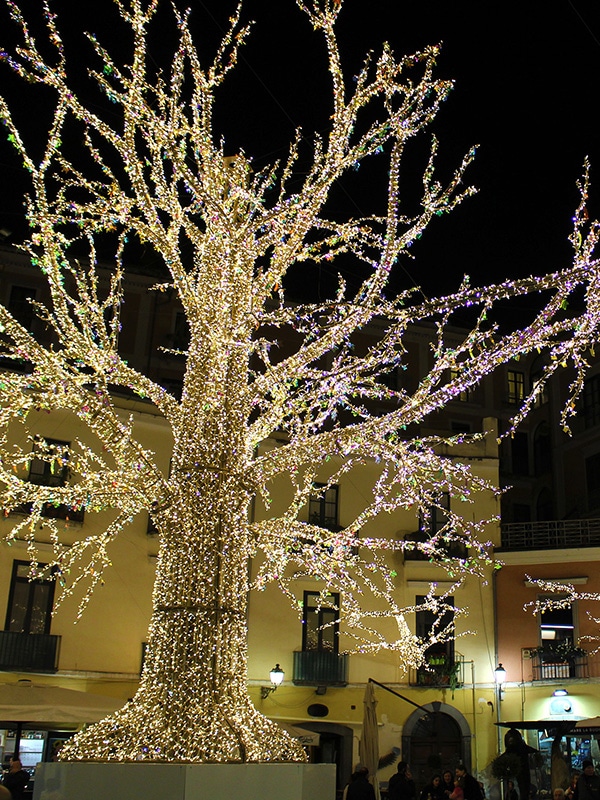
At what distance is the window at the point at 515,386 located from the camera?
A: 99.8ft

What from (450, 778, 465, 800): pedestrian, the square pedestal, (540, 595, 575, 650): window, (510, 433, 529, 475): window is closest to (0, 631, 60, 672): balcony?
(450, 778, 465, 800): pedestrian

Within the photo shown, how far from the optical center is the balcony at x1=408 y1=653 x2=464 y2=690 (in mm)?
20109

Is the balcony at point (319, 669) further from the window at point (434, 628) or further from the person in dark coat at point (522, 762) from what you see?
the person in dark coat at point (522, 762)

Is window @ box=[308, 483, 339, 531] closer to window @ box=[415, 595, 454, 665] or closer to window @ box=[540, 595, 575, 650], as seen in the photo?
window @ box=[415, 595, 454, 665]

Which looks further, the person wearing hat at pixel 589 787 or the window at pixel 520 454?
the window at pixel 520 454

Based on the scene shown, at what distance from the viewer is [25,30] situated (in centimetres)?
593

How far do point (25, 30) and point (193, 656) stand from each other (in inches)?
169

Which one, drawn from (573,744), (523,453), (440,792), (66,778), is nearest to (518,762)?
(440,792)

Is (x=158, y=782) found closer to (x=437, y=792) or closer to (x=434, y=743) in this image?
(x=437, y=792)

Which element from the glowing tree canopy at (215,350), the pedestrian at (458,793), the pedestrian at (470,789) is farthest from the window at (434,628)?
the glowing tree canopy at (215,350)

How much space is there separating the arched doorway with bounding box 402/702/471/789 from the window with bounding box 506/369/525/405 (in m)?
13.0

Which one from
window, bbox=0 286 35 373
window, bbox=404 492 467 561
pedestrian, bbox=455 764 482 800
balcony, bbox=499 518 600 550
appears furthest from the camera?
window, bbox=0 286 35 373

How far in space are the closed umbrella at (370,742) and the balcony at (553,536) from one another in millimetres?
7238

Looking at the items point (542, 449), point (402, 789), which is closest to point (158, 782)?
point (402, 789)
